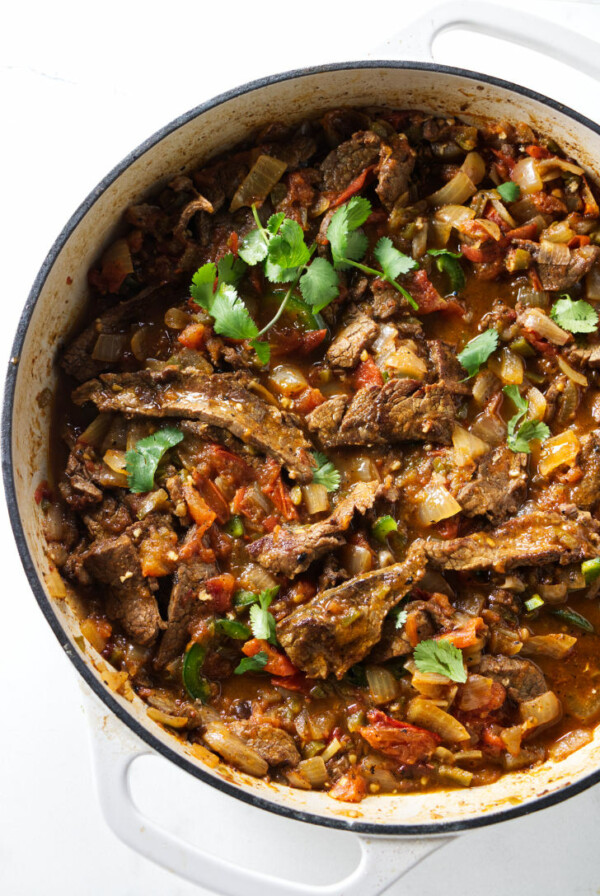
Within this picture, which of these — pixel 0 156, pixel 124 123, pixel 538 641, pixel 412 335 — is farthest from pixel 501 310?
pixel 0 156

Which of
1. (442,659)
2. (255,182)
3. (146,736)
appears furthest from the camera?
(255,182)

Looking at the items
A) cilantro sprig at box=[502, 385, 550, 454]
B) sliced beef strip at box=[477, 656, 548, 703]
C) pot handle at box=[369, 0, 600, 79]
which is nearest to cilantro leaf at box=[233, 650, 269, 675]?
sliced beef strip at box=[477, 656, 548, 703]

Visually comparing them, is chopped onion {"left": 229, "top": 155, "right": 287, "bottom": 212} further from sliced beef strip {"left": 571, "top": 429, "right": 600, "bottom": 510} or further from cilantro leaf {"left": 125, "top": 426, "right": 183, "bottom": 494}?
sliced beef strip {"left": 571, "top": 429, "right": 600, "bottom": 510}

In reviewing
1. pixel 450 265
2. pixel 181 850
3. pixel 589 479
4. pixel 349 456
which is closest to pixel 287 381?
pixel 349 456

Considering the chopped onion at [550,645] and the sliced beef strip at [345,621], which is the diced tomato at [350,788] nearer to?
the sliced beef strip at [345,621]

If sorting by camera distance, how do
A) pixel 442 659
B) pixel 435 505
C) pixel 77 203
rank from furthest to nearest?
1. pixel 77 203
2. pixel 435 505
3. pixel 442 659

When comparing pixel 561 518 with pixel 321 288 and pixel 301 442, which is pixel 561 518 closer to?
pixel 301 442

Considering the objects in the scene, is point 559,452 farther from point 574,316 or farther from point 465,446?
point 574,316
